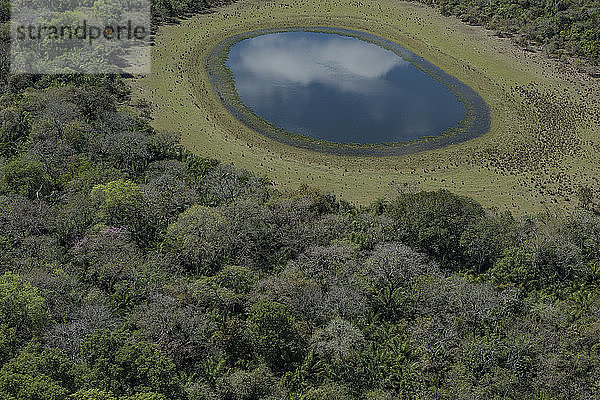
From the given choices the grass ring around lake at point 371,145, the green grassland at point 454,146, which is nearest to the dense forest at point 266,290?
the green grassland at point 454,146

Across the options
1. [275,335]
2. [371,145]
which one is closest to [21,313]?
[275,335]

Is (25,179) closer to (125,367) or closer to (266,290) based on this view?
(125,367)

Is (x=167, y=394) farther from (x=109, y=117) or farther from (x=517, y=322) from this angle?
(x=109, y=117)

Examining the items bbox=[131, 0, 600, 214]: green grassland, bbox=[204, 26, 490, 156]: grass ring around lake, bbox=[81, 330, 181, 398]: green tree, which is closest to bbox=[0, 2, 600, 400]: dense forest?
bbox=[81, 330, 181, 398]: green tree

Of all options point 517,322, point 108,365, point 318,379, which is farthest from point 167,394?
point 517,322

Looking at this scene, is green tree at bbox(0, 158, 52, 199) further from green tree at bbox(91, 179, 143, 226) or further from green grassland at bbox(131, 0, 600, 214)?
green grassland at bbox(131, 0, 600, 214)
